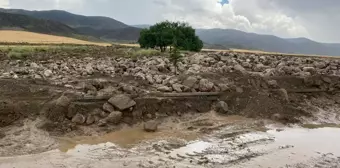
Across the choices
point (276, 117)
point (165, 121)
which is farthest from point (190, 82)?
point (276, 117)

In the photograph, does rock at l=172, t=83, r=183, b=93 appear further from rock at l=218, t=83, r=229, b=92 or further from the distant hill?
the distant hill

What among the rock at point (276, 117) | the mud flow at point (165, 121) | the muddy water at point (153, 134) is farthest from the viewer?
the rock at point (276, 117)

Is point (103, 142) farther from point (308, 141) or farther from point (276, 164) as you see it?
point (308, 141)

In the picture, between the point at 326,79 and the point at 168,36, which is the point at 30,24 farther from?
the point at 326,79

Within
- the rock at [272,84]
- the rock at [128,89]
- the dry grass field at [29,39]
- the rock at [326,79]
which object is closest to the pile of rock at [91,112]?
the rock at [128,89]

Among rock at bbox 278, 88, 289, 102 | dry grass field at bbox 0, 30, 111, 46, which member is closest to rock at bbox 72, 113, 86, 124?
rock at bbox 278, 88, 289, 102

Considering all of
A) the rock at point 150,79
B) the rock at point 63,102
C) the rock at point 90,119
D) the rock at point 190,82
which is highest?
the rock at point 190,82

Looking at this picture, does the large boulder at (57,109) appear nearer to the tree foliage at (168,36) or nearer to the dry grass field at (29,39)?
the tree foliage at (168,36)

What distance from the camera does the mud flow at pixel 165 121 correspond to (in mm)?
9812

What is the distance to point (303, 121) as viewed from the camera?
14.9 m

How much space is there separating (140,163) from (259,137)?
4723 millimetres

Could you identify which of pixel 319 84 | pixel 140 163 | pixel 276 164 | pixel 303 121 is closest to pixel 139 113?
pixel 140 163

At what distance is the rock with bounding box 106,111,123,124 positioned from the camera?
12169 mm

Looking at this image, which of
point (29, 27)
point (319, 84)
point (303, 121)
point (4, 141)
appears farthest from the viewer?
point (29, 27)
